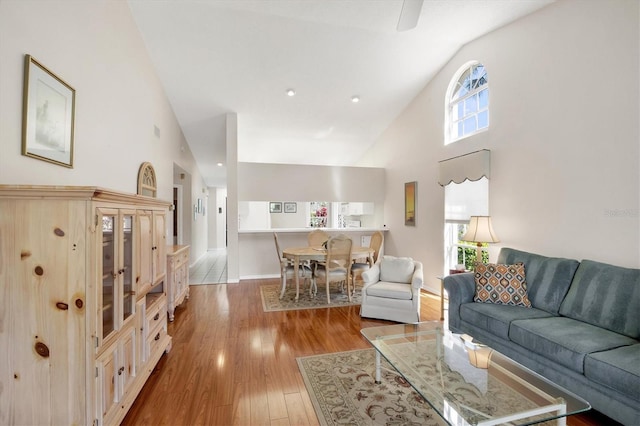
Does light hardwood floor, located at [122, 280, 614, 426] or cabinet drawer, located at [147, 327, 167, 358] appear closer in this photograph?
light hardwood floor, located at [122, 280, 614, 426]

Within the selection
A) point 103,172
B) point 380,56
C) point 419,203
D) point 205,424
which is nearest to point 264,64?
point 380,56

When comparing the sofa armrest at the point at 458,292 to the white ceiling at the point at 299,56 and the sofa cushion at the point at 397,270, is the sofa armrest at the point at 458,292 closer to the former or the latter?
the sofa cushion at the point at 397,270

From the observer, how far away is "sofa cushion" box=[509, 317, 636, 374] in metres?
1.94

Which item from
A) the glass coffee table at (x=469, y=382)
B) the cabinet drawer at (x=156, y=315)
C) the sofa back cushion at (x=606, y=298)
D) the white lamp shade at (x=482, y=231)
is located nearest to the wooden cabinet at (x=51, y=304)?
the cabinet drawer at (x=156, y=315)

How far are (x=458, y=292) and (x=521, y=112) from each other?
87.3 inches

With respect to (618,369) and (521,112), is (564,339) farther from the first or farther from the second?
(521,112)

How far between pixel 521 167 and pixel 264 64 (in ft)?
12.1

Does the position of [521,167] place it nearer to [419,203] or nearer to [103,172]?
[419,203]

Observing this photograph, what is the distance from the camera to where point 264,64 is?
169 inches

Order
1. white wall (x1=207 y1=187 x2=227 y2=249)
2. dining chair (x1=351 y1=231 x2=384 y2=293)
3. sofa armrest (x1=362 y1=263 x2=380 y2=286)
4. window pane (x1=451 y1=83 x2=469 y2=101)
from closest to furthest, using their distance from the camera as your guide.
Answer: sofa armrest (x1=362 y1=263 x2=380 y2=286), window pane (x1=451 y1=83 x2=469 y2=101), dining chair (x1=351 y1=231 x2=384 y2=293), white wall (x1=207 y1=187 x2=227 y2=249)

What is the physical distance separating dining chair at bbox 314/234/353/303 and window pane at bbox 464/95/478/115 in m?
2.58

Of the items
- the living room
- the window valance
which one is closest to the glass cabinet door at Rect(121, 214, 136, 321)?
the living room

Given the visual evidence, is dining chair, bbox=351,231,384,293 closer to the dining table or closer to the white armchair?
the dining table

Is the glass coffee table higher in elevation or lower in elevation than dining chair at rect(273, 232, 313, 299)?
lower
